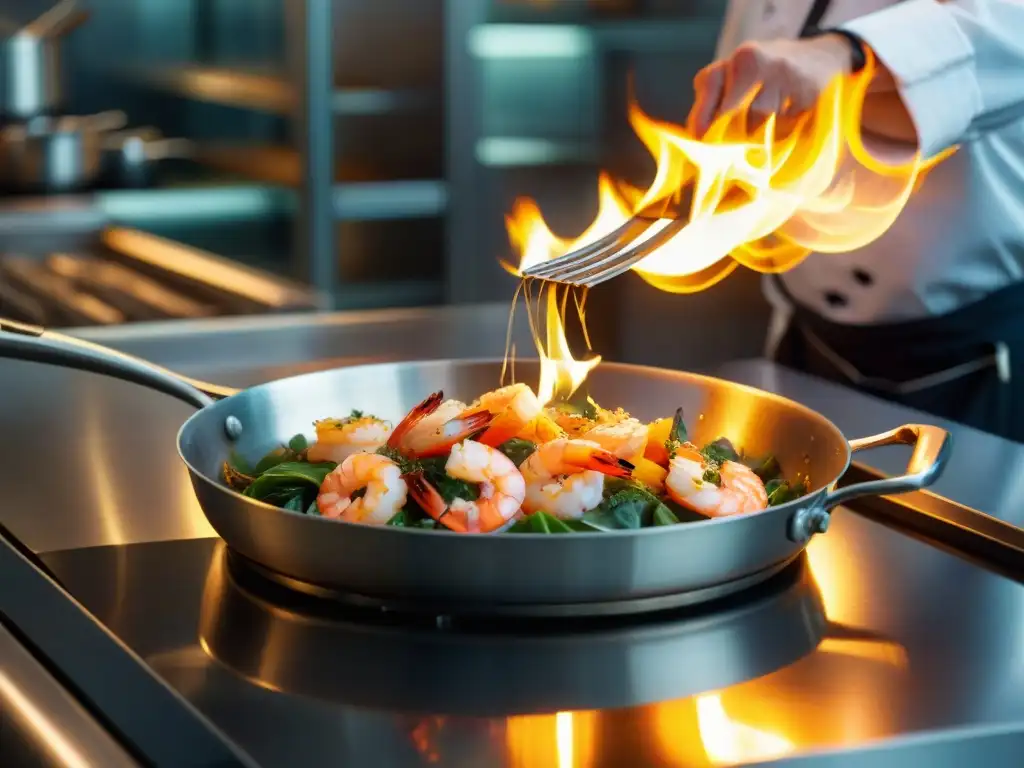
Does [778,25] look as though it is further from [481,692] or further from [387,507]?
[481,692]

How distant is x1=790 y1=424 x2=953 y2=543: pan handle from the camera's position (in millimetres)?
799

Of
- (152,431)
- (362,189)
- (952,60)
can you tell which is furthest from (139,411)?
(362,189)

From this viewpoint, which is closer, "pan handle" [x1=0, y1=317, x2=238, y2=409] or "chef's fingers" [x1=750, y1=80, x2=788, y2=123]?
"pan handle" [x1=0, y1=317, x2=238, y2=409]

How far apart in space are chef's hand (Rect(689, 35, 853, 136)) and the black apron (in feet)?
1.86

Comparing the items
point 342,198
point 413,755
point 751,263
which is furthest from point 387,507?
point 342,198

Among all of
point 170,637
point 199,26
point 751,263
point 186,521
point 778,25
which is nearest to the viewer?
point 170,637

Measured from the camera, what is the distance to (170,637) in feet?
2.47

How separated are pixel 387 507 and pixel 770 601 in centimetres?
23

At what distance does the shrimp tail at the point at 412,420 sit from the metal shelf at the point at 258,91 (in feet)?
9.47

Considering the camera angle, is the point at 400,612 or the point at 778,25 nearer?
the point at 400,612

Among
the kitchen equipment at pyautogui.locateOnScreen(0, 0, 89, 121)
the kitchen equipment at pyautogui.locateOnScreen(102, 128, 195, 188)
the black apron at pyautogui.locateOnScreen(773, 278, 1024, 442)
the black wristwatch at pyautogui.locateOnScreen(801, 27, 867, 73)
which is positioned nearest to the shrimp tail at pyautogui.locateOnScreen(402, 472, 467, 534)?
the black wristwatch at pyautogui.locateOnScreen(801, 27, 867, 73)

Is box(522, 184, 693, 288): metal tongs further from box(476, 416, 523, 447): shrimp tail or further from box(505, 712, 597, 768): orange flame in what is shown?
box(505, 712, 597, 768): orange flame

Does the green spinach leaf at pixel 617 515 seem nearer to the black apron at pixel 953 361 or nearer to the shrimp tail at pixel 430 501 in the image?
the shrimp tail at pixel 430 501

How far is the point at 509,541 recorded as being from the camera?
0.71 m
